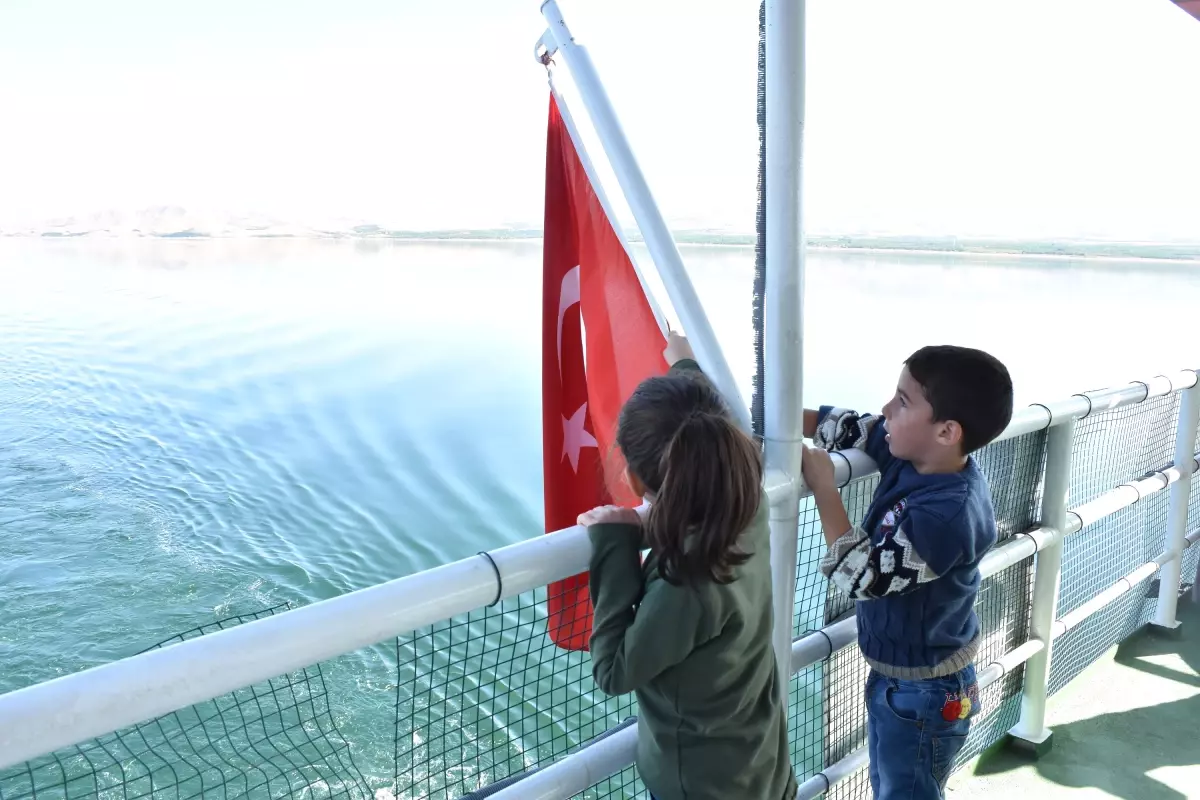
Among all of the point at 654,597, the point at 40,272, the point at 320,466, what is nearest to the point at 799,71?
the point at 654,597

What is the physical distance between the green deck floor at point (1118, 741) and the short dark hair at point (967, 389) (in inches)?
46.0

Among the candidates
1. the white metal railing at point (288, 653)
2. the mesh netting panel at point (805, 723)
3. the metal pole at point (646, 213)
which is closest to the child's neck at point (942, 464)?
the white metal railing at point (288, 653)

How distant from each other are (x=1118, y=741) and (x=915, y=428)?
1.56 m

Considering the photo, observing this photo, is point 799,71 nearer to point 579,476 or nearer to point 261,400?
point 579,476

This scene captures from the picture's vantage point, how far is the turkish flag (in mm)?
1778

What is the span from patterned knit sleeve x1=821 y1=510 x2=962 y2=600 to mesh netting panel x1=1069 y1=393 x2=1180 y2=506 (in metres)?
1.13

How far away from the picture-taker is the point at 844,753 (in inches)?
66.3

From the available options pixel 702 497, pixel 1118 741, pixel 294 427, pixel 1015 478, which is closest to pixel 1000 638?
pixel 1015 478

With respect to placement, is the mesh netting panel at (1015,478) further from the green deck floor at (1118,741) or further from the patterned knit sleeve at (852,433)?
the green deck floor at (1118,741)

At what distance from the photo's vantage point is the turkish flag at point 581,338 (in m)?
1.78

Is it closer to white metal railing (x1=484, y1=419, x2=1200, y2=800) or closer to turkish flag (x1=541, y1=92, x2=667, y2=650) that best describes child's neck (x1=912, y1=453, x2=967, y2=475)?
white metal railing (x1=484, y1=419, x2=1200, y2=800)

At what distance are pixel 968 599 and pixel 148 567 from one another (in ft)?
19.5

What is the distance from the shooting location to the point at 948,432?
4.36ft

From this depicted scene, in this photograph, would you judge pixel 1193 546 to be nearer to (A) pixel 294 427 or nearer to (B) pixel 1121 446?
(B) pixel 1121 446
